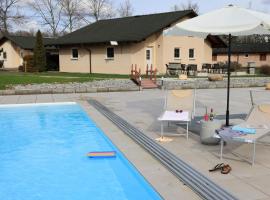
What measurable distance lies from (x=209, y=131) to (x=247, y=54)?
54326 millimetres

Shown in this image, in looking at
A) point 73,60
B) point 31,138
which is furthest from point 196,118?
point 73,60

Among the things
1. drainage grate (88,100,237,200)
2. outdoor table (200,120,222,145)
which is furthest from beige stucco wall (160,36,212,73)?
outdoor table (200,120,222,145)

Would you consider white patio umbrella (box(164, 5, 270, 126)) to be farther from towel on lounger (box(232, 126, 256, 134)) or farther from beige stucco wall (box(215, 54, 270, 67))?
beige stucco wall (box(215, 54, 270, 67))

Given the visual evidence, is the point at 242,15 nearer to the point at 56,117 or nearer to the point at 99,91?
the point at 56,117

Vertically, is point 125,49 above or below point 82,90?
above

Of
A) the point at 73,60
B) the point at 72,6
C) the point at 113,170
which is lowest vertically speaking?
the point at 113,170

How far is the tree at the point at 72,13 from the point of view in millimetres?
64250

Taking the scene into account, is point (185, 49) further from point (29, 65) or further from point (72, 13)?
point (72, 13)

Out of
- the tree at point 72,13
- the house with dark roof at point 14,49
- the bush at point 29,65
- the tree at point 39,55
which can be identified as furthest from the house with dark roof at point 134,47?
the tree at point 72,13

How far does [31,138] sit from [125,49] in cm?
2089

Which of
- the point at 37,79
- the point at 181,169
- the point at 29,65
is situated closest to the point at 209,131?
the point at 181,169

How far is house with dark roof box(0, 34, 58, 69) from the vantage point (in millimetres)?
42812

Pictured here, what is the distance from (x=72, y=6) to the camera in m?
64.6

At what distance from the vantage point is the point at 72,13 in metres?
64.5
